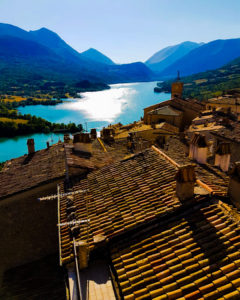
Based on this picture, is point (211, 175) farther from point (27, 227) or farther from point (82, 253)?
point (27, 227)

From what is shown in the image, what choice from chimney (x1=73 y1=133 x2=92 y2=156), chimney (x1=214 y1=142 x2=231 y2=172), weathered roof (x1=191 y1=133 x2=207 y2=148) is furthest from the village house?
chimney (x1=214 y1=142 x2=231 y2=172)

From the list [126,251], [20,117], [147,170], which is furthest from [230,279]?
[20,117]

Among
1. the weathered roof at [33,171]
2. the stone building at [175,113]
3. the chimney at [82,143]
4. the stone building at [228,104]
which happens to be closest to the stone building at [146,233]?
the weathered roof at [33,171]

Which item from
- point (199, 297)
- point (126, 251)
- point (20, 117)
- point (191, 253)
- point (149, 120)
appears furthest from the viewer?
point (20, 117)

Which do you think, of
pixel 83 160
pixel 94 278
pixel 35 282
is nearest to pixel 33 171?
pixel 83 160

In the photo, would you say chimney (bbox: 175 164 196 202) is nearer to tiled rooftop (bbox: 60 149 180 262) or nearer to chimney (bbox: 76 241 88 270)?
tiled rooftop (bbox: 60 149 180 262)

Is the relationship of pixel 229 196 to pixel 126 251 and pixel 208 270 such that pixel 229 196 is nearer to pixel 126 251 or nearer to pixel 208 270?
pixel 208 270

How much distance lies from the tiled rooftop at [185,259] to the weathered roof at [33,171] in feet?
23.4

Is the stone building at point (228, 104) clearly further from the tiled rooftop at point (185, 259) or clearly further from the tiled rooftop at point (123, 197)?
the tiled rooftop at point (185, 259)

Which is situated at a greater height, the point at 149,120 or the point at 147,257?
the point at 147,257

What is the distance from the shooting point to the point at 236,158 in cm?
1902

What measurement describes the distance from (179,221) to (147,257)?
4.53 ft

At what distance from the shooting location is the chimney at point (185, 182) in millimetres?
6871

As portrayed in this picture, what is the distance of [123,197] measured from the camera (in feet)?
26.8
